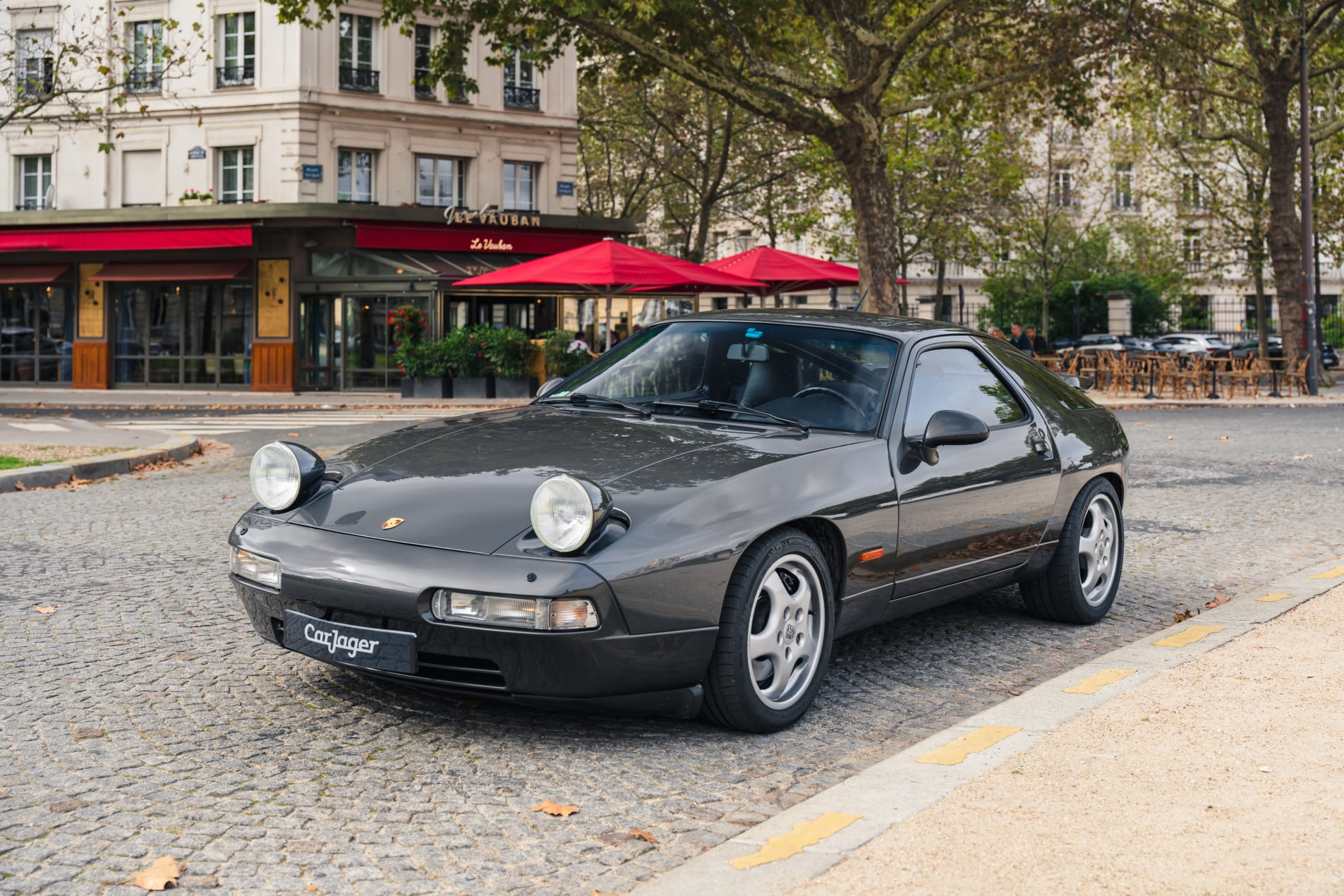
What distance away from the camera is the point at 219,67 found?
1303 inches

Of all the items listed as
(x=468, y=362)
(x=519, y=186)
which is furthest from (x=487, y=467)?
(x=519, y=186)

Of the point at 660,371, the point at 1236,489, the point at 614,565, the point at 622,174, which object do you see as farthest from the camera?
the point at 622,174

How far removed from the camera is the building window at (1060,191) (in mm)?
52844

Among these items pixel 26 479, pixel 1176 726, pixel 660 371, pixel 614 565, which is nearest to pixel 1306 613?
pixel 1176 726

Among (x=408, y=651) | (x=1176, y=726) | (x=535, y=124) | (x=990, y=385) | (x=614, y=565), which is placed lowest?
(x=1176, y=726)

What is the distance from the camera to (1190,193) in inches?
1964

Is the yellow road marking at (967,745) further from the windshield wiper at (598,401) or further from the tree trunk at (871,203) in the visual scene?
the tree trunk at (871,203)

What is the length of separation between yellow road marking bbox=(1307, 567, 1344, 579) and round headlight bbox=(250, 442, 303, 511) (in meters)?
5.29

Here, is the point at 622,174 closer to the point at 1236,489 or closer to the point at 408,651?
the point at 1236,489

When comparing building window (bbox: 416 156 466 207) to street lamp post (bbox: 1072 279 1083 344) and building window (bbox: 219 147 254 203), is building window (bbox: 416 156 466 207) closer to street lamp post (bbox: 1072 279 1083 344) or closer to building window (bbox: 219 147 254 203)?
building window (bbox: 219 147 254 203)

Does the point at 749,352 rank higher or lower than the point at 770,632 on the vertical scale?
higher

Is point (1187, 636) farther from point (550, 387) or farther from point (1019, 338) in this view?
point (1019, 338)

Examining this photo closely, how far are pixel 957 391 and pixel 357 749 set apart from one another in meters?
2.81

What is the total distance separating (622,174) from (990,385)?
1510 inches
